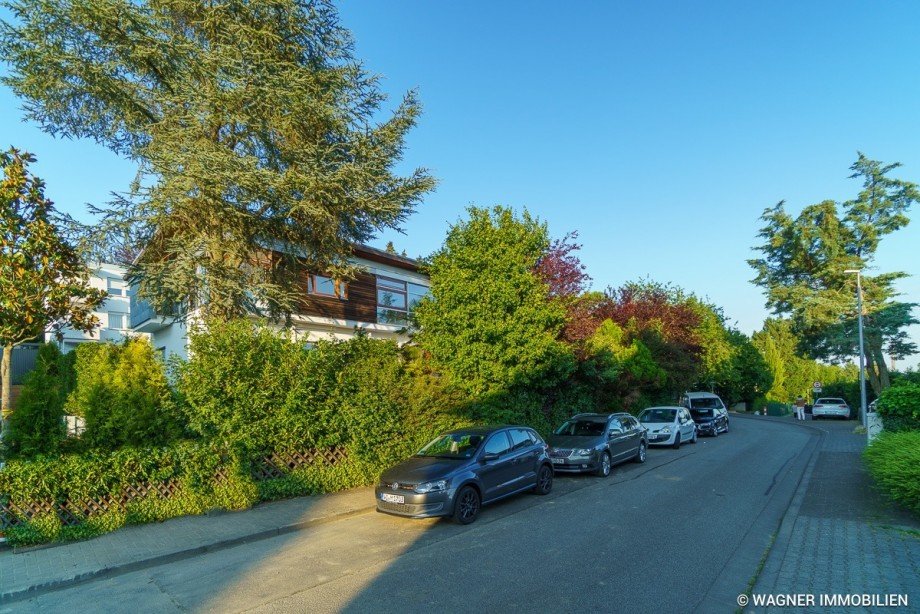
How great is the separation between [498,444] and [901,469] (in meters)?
6.39

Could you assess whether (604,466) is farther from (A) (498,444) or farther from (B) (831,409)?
(B) (831,409)

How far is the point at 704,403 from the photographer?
2730cm

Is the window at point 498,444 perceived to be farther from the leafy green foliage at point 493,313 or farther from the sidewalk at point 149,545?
the leafy green foliage at point 493,313

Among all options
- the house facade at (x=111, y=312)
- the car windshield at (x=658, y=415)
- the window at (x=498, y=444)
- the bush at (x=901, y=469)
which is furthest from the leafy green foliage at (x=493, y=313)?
the house facade at (x=111, y=312)

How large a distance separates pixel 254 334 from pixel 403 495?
460 cm

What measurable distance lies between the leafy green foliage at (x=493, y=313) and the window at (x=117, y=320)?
2309 centimetres

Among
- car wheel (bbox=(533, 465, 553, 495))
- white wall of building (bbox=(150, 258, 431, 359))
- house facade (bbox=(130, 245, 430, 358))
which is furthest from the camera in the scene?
house facade (bbox=(130, 245, 430, 358))

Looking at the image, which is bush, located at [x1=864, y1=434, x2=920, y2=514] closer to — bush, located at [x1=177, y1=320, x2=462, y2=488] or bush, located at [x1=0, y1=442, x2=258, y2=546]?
bush, located at [x1=177, y1=320, x2=462, y2=488]

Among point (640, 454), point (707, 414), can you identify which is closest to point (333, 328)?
point (640, 454)

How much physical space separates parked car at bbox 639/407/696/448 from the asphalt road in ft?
29.3

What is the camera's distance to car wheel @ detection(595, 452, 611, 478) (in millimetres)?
13172

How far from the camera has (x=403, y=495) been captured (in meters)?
8.61

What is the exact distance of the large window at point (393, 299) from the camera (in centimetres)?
2097

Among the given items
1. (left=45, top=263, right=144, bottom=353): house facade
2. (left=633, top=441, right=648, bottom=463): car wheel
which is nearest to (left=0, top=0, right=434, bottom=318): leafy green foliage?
(left=633, top=441, right=648, bottom=463): car wheel
